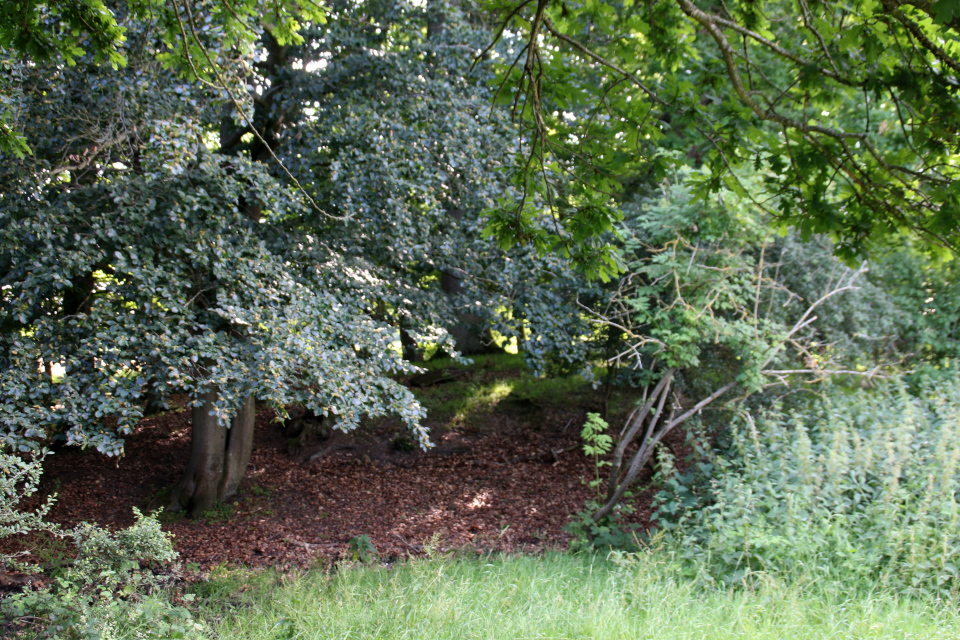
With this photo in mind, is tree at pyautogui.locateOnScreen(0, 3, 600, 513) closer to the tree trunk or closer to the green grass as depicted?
the tree trunk

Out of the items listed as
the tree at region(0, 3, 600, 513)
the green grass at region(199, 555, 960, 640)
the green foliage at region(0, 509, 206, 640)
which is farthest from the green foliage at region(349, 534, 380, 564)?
the green foliage at region(0, 509, 206, 640)

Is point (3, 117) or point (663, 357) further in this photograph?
point (663, 357)

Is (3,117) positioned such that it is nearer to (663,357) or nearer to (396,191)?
(396,191)

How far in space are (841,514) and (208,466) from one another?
6320 millimetres

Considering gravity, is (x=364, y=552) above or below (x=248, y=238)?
below

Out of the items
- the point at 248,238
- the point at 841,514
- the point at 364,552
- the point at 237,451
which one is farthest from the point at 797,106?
the point at 237,451

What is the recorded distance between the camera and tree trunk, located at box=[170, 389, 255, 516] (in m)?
7.10

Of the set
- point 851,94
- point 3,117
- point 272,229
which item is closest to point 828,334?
point 851,94

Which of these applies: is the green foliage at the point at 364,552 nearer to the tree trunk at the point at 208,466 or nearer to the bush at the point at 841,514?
the tree trunk at the point at 208,466

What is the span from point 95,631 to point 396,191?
13.4 ft

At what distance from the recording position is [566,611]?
3.65 meters

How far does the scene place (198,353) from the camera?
4754 millimetres

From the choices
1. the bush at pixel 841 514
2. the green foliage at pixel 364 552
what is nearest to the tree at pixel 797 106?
the bush at pixel 841 514

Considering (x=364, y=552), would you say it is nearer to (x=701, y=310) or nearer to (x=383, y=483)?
(x=383, y=483)
